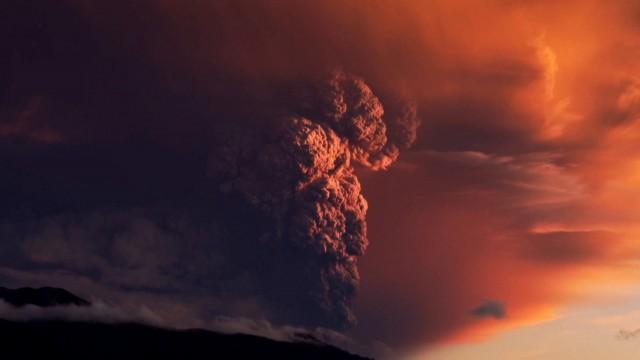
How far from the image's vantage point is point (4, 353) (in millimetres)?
142250

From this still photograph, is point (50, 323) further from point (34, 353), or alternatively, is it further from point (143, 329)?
point (34, 353)

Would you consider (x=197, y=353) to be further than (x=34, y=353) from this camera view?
Yes

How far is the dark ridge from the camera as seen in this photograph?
494 feet

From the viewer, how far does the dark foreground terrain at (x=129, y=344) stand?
5919 inches

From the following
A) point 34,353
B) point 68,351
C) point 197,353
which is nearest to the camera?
point 34,353

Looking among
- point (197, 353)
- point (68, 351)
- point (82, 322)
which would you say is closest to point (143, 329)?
point (82, 322)

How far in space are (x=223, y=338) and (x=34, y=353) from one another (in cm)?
6207

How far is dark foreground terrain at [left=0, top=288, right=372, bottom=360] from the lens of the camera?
5919 inches

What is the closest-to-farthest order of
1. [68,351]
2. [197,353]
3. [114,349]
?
1. [68,351]
2. [114,349]
3. [197,353]

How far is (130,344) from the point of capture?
17438cm

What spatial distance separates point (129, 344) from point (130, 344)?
1.03 ft

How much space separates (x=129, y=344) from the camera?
571 ft

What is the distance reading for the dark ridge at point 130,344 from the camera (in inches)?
5930

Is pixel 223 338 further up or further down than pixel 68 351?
further up
